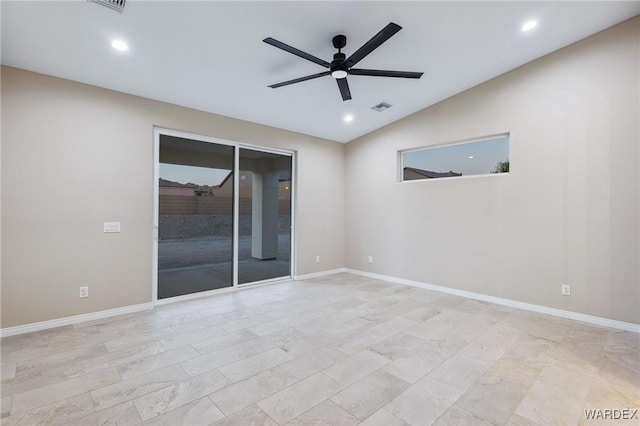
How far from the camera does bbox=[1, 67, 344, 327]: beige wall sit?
3.19 meters

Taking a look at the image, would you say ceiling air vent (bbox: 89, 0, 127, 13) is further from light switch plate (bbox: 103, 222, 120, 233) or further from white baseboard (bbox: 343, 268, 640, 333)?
white baseboard (bbox: 343, 268, 640, 333)

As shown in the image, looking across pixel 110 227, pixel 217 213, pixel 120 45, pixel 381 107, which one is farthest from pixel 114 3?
pixel 381 107

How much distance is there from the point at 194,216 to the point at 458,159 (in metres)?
4.34

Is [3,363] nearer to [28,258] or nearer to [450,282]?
[28,258]

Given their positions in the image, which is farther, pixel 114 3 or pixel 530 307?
pixel 530 307

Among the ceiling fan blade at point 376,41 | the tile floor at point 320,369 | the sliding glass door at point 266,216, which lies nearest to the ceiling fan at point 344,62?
the ceiling fan blade at point 376,41

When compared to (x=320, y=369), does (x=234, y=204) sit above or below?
above

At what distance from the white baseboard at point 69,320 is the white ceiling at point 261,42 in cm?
282

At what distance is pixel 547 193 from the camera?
12.9 ft

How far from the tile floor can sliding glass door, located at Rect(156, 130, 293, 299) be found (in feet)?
2.98

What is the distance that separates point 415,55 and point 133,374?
441cm

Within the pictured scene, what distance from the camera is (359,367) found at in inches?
100.0

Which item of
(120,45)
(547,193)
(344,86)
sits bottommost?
(547,193)

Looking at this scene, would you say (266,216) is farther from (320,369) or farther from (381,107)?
(320,369)
